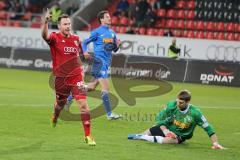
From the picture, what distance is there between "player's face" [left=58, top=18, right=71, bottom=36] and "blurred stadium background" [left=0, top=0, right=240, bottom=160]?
1.93m

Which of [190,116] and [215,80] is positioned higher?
[190,116]

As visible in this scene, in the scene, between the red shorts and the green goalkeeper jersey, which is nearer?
the green goalkeeper jersey

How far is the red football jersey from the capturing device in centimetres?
1356

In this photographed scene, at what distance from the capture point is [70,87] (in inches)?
540

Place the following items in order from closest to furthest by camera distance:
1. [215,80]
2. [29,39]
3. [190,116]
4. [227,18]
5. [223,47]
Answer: [190,116] < [215,80] < [223,47] < [227,18] < [29,39]

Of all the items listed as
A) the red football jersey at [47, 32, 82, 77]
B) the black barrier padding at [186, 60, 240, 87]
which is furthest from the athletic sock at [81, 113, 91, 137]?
the black barrier padding at [186, 60, 240, 87]

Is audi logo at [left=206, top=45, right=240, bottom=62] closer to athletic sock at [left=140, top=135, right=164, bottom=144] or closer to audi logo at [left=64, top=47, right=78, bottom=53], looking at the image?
athletic sock at [left=140, top=135, right=164, bottom=144]

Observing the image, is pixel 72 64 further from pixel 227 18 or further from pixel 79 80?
pixel 227 18

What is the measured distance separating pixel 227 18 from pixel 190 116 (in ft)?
79.6

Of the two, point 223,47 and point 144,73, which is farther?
point 223,47

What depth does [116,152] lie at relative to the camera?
1203 centimetres

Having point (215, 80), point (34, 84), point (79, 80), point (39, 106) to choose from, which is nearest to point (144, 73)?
point (215, 80)

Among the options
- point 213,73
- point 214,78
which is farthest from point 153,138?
point 213,73

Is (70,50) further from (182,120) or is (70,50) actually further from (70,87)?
(182,120)
